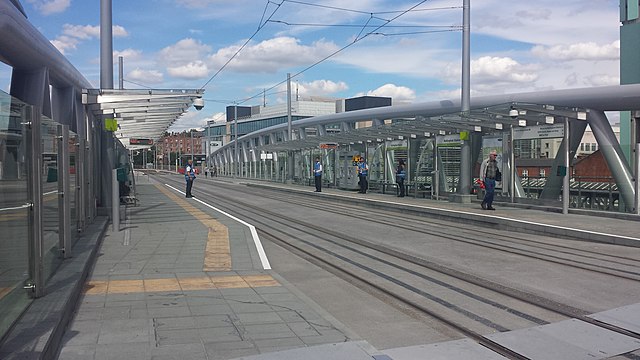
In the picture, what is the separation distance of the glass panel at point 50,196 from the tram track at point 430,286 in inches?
169

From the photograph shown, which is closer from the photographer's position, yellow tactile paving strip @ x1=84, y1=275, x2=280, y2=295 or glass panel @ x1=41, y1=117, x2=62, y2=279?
glass panel @ x1=41, y1=117, x2=62, y2=279

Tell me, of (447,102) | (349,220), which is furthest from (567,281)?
(447,102)

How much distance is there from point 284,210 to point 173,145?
513ft

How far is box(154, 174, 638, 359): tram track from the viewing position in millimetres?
6723

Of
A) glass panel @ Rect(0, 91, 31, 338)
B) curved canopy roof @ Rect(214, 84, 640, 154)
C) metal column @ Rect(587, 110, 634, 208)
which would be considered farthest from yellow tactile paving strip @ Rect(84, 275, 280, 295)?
metal column @ Rect(587, 110, 634, 208)

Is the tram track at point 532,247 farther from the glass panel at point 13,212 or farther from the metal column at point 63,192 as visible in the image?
the glass panel at point 13,212

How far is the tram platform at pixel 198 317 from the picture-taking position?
17.8ft

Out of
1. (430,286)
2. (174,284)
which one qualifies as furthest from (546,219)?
(174,284)

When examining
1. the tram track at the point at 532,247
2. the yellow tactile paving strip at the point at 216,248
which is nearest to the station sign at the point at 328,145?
the tram track at the point at 532,247

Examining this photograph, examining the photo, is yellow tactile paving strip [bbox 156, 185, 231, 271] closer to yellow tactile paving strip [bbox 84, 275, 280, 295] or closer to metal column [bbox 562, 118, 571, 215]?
yellow tactile paving strip [bbox 84, 275, 280, 295]

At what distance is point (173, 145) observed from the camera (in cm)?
17225

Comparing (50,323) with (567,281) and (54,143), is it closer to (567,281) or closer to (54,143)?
(54,143)

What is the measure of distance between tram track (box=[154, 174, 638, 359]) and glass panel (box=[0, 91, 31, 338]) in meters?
4.38

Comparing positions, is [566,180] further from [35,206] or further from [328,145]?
[328,145]
